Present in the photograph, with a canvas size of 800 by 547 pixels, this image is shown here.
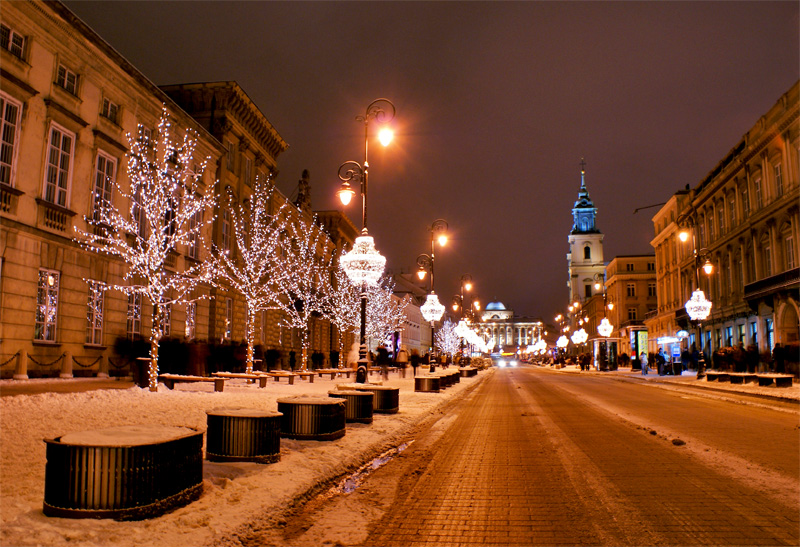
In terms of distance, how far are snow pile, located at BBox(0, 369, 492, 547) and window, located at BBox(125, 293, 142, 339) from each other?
11.4m

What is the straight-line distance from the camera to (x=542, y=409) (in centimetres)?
1744

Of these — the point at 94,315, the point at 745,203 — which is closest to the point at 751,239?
the point at 745,203

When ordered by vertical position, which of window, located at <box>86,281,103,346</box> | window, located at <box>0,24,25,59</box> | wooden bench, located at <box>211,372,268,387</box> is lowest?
wooden bench, located at <box>211,372,268,387</box>

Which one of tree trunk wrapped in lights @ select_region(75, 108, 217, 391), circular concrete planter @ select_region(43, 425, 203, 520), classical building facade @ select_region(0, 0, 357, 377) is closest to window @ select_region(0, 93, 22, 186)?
classical building facade @ select_region(0, 0, 357, 377)

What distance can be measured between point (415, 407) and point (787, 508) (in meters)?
11.5

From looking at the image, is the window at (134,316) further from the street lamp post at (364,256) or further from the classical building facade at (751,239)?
the classical building facade at (751,239)

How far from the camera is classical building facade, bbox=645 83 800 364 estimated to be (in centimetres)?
3538

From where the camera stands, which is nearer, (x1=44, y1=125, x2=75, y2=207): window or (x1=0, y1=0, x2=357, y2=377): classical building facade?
(x1=0, y1=0, x2=357, y2=377): classical building facade

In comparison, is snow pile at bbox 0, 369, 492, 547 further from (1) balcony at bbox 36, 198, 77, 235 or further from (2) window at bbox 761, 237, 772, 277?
(2) window at bbox 761, 237, 772, 277

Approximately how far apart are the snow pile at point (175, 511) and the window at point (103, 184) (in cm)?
1093

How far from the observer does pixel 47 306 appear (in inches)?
787

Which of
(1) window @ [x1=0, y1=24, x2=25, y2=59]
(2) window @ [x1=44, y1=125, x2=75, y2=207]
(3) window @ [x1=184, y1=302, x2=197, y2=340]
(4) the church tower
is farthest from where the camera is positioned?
(4) the church tower

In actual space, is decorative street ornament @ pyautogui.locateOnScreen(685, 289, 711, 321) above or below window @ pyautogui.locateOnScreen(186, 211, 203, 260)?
below

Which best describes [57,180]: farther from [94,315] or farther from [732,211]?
[732,211]
